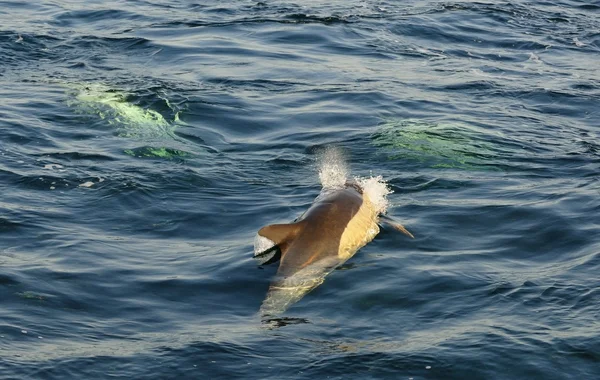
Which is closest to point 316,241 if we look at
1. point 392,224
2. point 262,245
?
point 262,245

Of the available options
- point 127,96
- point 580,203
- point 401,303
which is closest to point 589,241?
point 580,203

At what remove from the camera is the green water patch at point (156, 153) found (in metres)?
13.5

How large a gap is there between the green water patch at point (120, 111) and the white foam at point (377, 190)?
3.49m

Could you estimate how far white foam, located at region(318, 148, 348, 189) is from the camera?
11599mm

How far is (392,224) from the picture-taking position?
428 inches

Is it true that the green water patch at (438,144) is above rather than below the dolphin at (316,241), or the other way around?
below

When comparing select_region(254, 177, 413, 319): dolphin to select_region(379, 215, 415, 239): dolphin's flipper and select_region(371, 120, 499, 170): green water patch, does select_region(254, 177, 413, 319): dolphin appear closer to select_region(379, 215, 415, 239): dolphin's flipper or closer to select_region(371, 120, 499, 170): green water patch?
select_region(379, 215, 415, 239): dolphin's flipper

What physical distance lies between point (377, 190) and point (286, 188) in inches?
49.0

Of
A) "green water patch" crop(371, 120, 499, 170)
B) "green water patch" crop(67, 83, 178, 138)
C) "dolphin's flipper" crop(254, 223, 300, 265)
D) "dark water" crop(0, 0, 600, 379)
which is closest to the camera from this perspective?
"dark water" crop(0, 0, 600, 379)

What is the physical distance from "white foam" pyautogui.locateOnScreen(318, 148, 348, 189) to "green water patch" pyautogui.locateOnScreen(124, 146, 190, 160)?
5.69 ft

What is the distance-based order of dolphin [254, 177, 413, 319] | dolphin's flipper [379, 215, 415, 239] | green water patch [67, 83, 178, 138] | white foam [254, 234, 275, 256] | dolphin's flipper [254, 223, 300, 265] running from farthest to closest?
1. green water patch [67, 83, 178, 138]
2. dolphin's flipper [379, 215, 415, 239]
3. white foam [254, 234, 275, 256]
4. dolphin's flipper [254, 223, 300, 265]
5. dolphin [254, 177, 413, 319]

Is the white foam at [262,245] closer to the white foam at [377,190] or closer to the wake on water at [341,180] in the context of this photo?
the wake on water at [341,180]

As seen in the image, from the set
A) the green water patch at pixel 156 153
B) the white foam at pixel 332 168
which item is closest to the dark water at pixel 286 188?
the green water patch at pixel 156 153

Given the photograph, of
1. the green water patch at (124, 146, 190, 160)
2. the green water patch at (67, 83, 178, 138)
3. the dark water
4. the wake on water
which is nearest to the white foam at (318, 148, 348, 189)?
the wake on water
